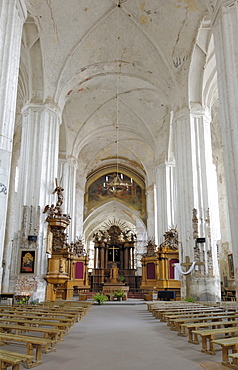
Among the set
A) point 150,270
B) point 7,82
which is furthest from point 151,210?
point 7,82

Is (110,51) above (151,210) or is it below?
above

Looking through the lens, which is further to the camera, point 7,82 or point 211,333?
point 7,82

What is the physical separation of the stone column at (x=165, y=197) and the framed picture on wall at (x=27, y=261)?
10852 mm

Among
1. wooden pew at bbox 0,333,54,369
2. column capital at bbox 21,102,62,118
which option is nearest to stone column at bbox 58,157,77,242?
column capital at bbox 21,102,62,118

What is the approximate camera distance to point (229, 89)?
30.7ft

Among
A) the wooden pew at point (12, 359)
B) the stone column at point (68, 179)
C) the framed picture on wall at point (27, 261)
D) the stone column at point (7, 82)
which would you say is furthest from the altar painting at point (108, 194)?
the wooden pew at point (12, 359)

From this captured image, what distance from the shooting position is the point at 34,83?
15102mm

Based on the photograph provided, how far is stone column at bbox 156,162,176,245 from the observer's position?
21828 mm

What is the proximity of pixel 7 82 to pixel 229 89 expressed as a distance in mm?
6045

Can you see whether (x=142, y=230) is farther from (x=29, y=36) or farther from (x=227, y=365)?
(x=227, y=365)

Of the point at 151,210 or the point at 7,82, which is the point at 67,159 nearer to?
the point at 151,210

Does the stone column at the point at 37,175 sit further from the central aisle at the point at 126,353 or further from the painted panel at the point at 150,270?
the painted panel at the point at 150,270

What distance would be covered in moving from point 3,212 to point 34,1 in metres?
9.57

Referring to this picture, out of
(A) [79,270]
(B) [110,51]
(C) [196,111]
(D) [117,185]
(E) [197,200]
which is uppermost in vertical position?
(B) [110,51]
